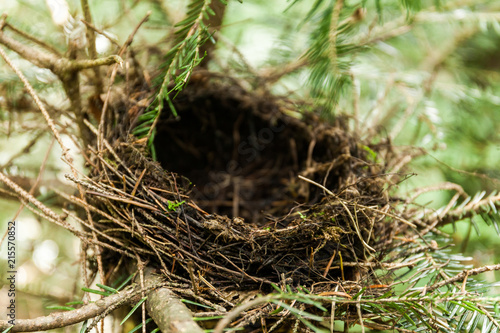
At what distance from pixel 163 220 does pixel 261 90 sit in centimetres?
79

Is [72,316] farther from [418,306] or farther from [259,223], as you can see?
[418,306]

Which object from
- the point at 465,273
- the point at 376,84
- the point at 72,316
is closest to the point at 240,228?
the point at 72,316

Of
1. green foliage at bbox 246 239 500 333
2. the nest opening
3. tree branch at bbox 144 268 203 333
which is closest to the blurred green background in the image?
the nest opening

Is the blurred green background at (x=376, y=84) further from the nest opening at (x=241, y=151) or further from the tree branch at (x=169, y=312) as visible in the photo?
the tree branch at (x=169, y=312)

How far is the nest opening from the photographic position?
1456 millimetres

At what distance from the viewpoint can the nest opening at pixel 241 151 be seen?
4.78 ft

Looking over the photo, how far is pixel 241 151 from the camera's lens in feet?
5.87

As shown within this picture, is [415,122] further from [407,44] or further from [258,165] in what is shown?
[258,165]

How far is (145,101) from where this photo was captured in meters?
1.15

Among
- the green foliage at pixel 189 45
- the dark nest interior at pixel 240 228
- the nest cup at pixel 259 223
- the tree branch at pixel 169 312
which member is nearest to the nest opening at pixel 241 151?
the nest cup at pixel 259 223

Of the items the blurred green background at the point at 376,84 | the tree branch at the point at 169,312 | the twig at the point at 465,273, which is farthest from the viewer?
the blurred green background at the point at 376,84

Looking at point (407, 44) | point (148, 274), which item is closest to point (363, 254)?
point (148, 274)

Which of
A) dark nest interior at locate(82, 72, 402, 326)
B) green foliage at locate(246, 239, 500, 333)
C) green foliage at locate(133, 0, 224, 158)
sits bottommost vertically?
green foliage at locate(246, 239, 500, 333)

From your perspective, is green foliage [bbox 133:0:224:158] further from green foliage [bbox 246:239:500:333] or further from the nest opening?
green foliage [bbox 246:239:500:333]
